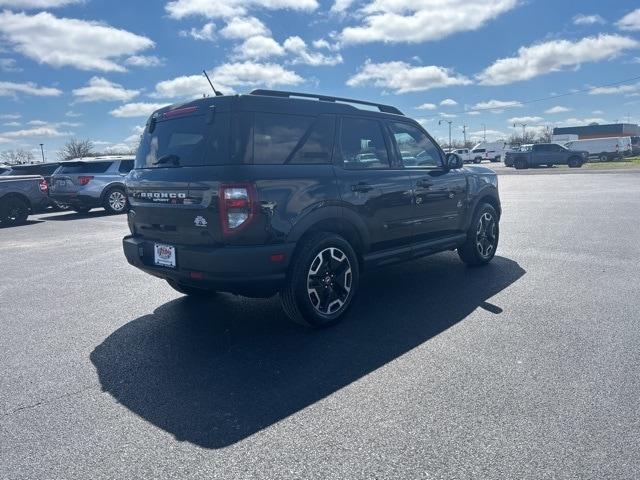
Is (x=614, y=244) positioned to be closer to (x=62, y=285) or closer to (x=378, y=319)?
(x=378, y=319)

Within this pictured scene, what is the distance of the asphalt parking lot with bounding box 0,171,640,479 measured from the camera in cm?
247

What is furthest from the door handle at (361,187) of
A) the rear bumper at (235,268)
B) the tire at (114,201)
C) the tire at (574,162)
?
the tire at (574,162)

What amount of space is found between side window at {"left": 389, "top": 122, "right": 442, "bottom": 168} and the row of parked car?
11.6 m

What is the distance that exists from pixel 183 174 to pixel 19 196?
12280 millimetres

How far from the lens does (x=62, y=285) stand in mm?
6262

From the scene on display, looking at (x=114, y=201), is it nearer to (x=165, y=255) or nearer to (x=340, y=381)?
(x=165, y=255)

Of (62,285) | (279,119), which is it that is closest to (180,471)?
(279,119)

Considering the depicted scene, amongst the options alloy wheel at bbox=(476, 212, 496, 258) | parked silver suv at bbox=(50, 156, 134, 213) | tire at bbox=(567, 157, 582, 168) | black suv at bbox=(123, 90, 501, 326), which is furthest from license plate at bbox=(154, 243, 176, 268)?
tire at bbox=(567, 157, 582, 168)

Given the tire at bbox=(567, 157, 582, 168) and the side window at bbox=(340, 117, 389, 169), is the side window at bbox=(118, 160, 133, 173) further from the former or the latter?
→ the tire at bbox=(567, 157, 582, 168)

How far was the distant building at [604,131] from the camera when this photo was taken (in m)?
79.4

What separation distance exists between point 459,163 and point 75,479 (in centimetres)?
500

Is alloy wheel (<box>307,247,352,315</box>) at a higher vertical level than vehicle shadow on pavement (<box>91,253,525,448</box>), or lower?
higher

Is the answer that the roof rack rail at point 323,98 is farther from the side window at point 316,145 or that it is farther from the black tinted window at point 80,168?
the black tinted window at point 80,168

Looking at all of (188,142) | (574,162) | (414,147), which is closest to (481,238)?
(414,147)
